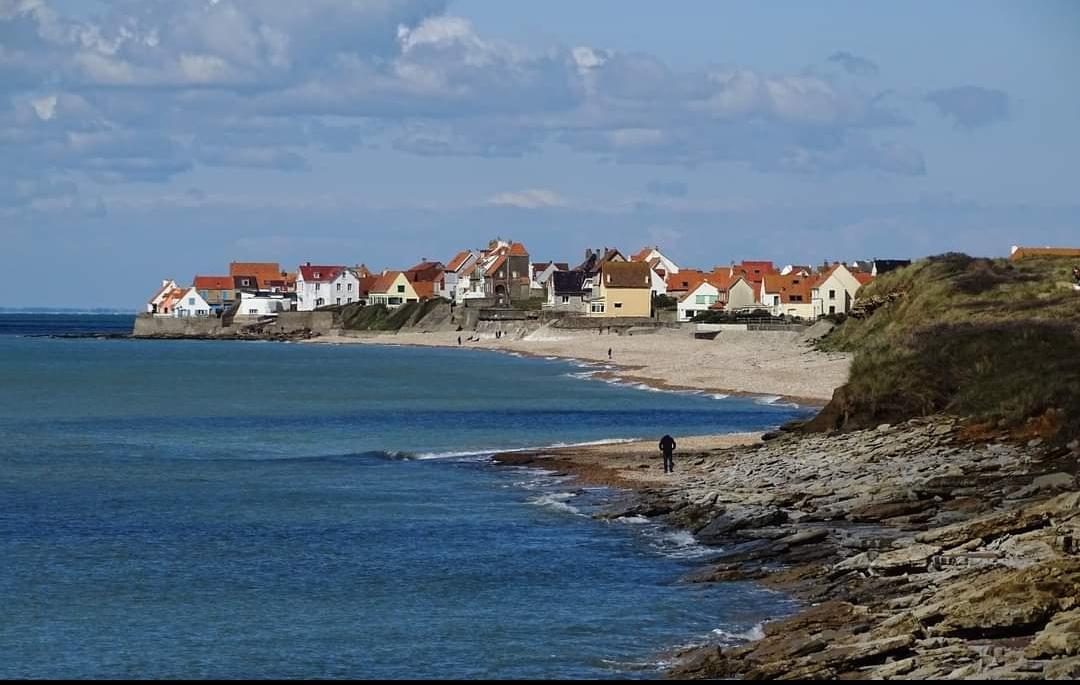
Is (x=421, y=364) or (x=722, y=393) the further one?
(x=421, y=364)

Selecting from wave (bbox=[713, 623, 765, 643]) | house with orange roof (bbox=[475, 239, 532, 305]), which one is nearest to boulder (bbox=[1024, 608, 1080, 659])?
wave (bbox=[713, 623, 765, 643])

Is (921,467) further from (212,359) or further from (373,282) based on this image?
(373,282)

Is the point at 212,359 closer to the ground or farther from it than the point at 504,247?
closer to the ground

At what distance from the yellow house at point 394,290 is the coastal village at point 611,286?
0.40 ft

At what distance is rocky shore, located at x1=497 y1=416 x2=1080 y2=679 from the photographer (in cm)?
1909

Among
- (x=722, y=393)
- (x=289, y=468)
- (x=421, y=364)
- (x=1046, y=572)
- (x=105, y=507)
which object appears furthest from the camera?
(x=421, y=364)

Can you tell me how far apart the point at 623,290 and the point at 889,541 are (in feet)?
415

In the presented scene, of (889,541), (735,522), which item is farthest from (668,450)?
(889,541)

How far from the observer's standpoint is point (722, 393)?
79.2m

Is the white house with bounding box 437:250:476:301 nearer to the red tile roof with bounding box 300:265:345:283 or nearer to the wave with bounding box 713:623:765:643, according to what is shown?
the red tile roof with bounding box 300:265:345:283

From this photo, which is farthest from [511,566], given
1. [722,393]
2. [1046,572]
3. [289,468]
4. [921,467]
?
[722,393]

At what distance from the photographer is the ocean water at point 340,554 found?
942 inches

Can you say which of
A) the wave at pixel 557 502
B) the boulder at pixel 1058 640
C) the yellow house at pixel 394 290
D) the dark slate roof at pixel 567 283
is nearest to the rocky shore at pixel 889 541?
the boulder at pixel 1058 640

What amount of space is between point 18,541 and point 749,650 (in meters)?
20.0
